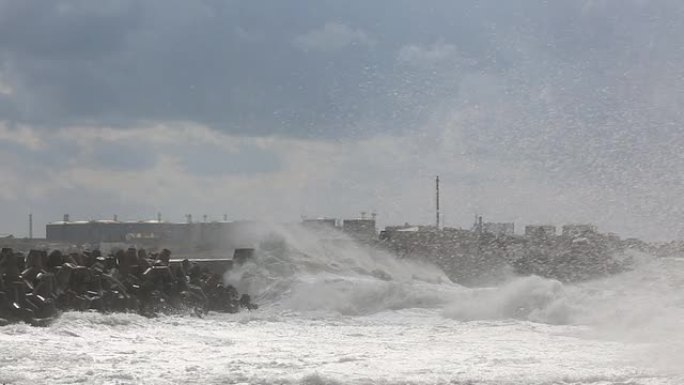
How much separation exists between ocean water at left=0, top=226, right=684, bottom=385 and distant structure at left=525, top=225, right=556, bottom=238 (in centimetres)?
846

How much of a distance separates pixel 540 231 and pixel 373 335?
753 inches

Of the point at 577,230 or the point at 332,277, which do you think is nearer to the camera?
the point at 332,277

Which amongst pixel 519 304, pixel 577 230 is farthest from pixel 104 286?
pixel 577 230

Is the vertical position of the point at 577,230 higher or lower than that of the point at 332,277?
higher

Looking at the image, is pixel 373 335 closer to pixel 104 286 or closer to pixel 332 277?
pixel 104 286

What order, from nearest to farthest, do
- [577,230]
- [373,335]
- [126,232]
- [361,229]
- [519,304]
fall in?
[373,335], [519,304], [577,230], [361,229], [126,232]

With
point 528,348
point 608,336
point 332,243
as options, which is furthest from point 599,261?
point 528,348

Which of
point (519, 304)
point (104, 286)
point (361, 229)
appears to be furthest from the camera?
point (361, 229)

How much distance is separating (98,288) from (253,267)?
6799 mm

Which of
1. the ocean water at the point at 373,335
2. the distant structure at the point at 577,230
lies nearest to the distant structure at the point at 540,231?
the distant structure at the point at 577,230

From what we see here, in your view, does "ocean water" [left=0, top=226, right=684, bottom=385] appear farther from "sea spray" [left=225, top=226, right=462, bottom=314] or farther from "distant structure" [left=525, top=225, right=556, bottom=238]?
"distant structure" [left=525, top=225, right=556, bottom=238]

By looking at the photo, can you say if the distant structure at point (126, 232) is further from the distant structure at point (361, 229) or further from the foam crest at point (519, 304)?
the foam crest at point (519, 304)

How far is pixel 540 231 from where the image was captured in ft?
107

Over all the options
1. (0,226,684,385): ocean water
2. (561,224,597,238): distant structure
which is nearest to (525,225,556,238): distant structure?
(561,224,597,238): distant structure
